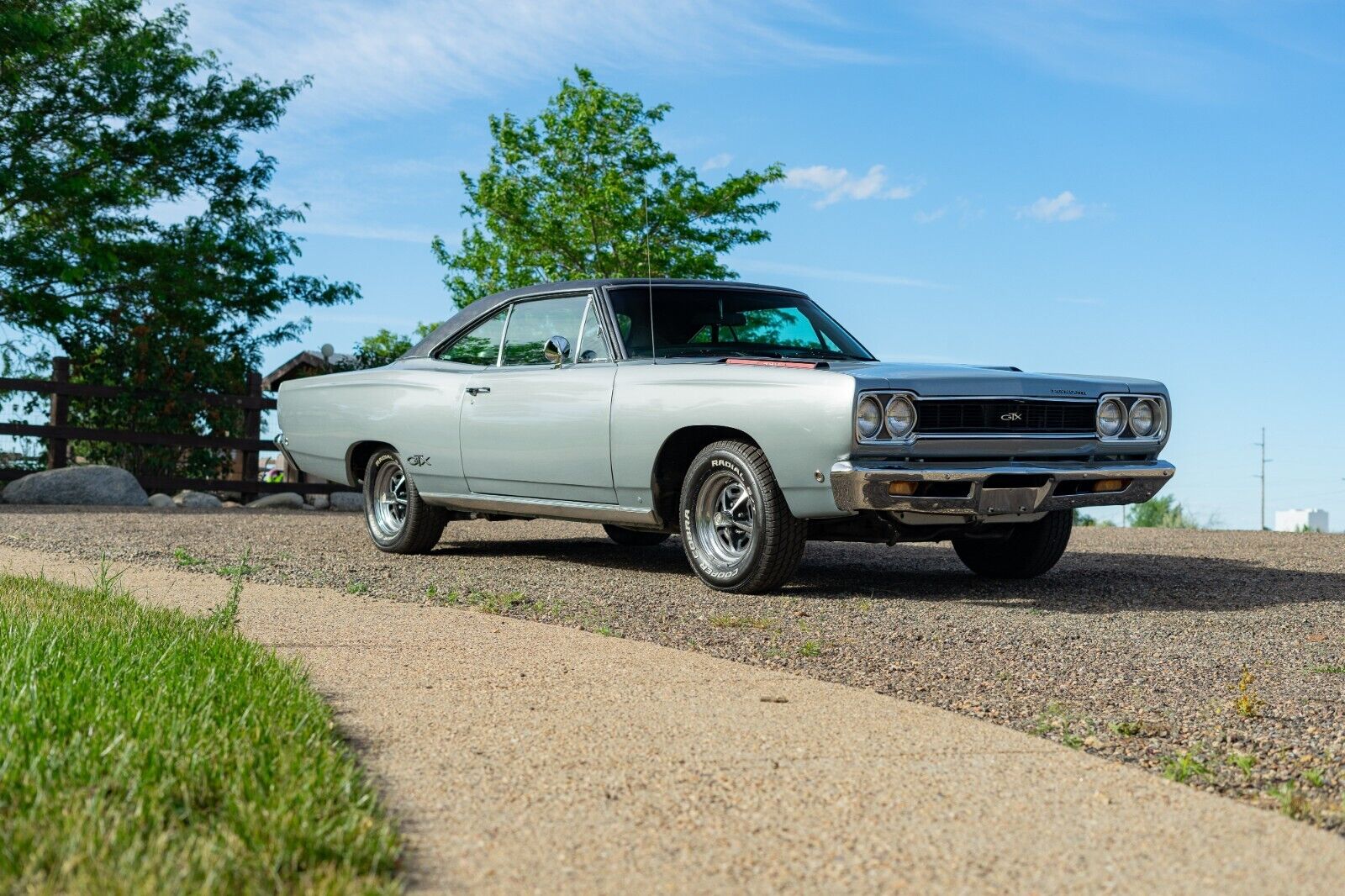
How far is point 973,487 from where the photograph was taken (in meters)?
6.77

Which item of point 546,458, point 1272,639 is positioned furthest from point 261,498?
point 1272,639

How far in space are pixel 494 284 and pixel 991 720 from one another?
29.2 m

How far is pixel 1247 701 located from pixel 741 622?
228 cm

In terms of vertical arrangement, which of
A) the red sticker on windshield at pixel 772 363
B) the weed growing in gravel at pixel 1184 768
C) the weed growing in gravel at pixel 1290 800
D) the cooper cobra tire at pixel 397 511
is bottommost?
the weed growing in gravel at pixel 1290 800

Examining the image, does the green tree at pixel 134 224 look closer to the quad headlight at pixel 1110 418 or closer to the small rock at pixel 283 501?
the small rock at pixel 283 501

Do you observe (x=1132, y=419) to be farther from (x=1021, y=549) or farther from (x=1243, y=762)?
(x=1243, y=762)

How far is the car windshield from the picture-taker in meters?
8.05

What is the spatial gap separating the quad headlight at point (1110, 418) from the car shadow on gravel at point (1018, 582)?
2.99 feet

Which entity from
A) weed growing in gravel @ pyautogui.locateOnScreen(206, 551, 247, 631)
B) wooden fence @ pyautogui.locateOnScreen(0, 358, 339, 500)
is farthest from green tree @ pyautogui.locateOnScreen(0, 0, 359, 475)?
weed growing in gravel @ pyautogui.locateOnScreen(206, 551, 247, 631)

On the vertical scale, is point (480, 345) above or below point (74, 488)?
above

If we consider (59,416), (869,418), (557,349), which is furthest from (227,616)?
(59,416)

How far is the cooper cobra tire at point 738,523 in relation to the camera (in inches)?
275

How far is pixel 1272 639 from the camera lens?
6.24 m

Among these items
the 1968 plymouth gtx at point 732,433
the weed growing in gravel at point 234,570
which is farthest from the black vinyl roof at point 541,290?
the weed growing in gravel at point 234,570
